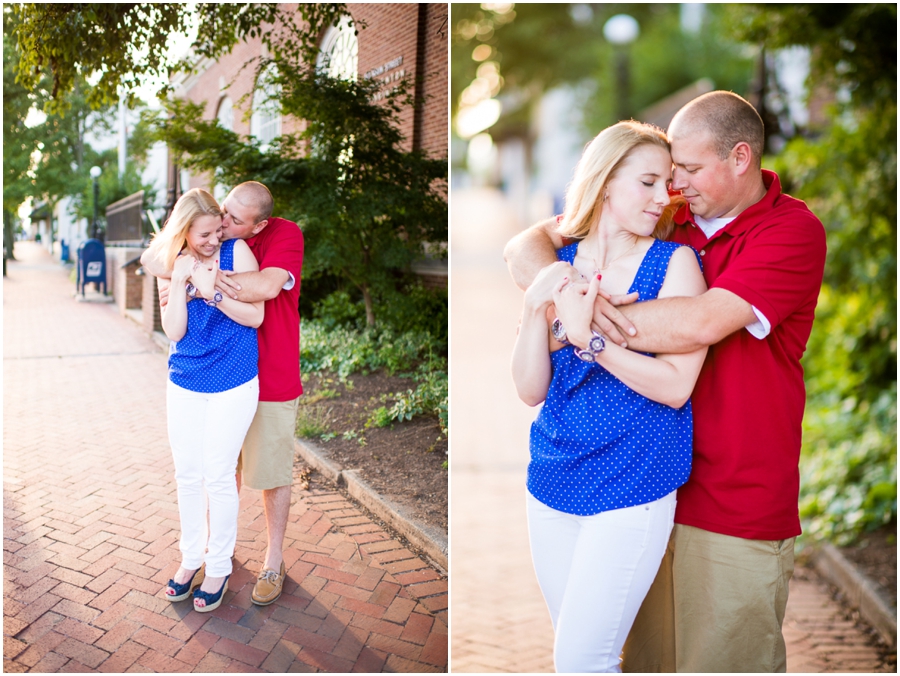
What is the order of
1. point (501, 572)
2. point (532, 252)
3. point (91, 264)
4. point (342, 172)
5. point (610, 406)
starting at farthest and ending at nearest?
point (501, 572) < point (342, 172) < point (91, 264) < point (532, 252) < point (610, 406)

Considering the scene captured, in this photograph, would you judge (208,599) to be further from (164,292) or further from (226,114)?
(226,114)

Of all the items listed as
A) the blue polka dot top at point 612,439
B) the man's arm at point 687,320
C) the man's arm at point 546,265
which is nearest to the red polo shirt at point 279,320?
the man's arm at point 546,265

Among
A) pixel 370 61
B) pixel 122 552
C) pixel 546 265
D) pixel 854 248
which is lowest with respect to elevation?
pixel 122 552

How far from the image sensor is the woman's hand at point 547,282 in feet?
6.48

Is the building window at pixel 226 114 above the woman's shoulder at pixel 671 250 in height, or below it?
above

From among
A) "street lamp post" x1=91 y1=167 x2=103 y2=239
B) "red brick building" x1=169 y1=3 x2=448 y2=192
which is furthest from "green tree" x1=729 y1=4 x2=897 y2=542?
"street lamp post" x1=91 y1=167 x2=103 y2=239

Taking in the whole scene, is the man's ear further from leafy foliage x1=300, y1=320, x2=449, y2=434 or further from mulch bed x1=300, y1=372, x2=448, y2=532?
mulch bed x1=300, y1=372, x2=448, y2=532

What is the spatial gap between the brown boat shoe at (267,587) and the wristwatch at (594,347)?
158 centimetres

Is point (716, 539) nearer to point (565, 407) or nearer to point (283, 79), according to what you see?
point (565, 407)

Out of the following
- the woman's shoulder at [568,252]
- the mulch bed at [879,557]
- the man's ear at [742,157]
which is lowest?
the mulch bed at [879,557]

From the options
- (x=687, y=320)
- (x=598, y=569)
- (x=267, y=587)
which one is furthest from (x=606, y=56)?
(x=598, y=569)

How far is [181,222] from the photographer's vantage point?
273 cm

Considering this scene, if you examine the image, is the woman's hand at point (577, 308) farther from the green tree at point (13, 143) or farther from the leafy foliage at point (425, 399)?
the green tree at point (13, 143)

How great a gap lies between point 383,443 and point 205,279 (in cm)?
139
